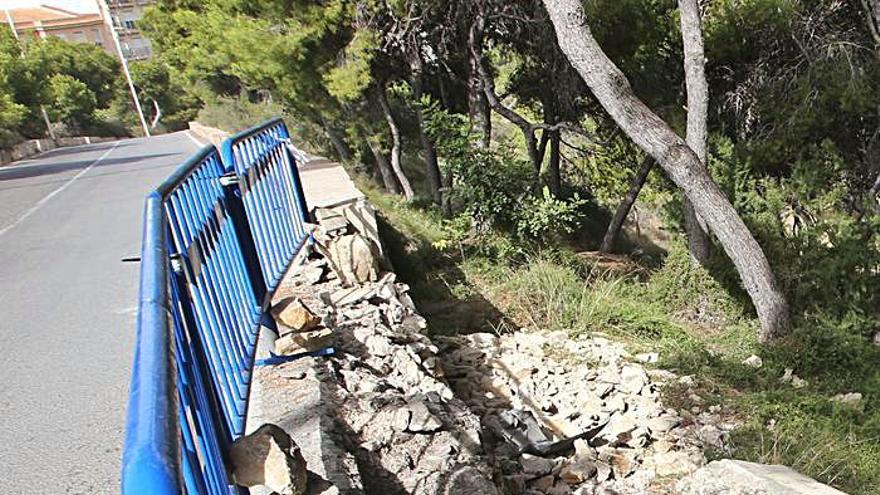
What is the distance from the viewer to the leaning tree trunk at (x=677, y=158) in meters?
6.95

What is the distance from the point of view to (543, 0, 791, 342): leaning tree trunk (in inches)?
273

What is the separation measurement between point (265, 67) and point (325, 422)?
8.68 m

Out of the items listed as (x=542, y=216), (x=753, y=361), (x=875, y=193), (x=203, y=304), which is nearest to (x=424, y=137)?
(x=542, y=216)

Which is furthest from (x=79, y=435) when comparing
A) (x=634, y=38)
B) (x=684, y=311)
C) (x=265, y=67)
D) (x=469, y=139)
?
(x=634, y=38)

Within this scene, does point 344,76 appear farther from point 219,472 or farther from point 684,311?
point 219,472

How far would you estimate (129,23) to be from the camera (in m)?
72.9

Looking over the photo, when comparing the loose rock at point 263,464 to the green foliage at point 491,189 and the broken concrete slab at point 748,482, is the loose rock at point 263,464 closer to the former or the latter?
the broken concrete slab at point 748,482

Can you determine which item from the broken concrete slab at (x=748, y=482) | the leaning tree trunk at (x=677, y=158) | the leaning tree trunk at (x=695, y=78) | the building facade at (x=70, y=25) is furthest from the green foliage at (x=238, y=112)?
the building facade at (x=70, y=25)

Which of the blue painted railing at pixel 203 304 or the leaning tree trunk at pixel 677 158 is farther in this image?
the leaning tree trunk at pixel 677 158

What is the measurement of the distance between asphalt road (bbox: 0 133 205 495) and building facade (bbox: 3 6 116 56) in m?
74.4

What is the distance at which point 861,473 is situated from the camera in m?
4.17

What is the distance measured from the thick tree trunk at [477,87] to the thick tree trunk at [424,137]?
0.86 metres

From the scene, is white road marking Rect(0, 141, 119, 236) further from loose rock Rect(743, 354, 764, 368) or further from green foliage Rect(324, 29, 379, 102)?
loose rock Rect(743, 354, 764, 368)

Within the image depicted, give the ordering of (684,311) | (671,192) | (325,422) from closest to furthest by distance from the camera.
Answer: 1. (325,422)
2. (684,311)
3. (671,192)
